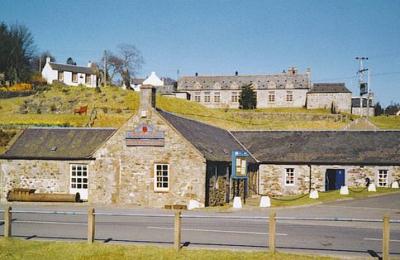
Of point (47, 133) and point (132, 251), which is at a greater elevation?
point (47, 133)

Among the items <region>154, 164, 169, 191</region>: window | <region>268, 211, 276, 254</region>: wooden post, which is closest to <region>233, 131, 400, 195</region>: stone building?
<region>154, 164, 169, 191</region>: window

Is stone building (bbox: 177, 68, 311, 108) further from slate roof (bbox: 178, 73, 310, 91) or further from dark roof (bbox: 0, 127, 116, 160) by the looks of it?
dark roof (bbox: 0, 127, 116, 160)

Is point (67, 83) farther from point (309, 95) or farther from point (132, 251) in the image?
point (132, 251)

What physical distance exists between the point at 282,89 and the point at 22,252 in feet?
279

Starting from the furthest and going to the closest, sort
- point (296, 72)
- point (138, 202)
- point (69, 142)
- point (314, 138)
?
point (296, 72) < point (314, 138) < point (69, 142) < point (138, 202)

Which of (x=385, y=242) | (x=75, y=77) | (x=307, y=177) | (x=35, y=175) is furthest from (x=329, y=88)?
(x=385, y=242)

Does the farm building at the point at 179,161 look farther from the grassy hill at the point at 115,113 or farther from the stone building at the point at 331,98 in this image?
the stone building at the point at 331,98

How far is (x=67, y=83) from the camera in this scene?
99.1 metres

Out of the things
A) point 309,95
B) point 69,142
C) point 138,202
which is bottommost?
point 138,202

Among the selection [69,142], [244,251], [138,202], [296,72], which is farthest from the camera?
[296,72]

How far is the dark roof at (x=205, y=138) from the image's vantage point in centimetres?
3159

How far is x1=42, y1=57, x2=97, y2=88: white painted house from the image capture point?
96.8 metres

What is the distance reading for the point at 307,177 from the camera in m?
39.8

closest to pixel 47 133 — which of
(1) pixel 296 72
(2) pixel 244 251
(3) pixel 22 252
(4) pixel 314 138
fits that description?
(4) pixel 314 138
